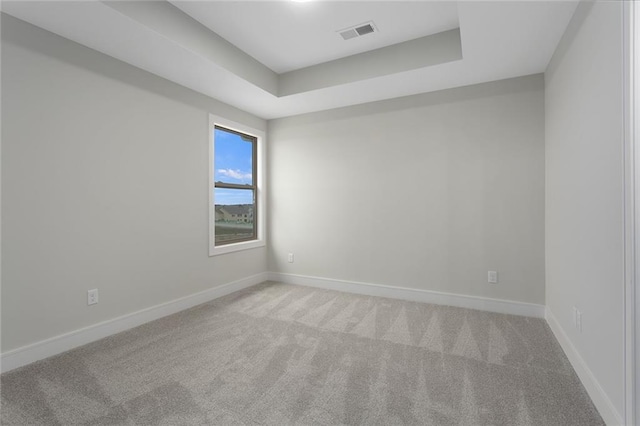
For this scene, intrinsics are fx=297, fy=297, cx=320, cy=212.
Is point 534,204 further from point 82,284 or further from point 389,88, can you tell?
point 82,284

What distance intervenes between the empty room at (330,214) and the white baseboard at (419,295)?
0.09ft

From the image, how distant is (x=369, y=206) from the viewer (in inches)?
147

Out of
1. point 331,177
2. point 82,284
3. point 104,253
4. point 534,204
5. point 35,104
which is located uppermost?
point 35,104

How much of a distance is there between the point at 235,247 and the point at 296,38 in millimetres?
2511

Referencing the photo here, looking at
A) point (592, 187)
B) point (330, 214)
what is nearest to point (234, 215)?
point (330, 214)

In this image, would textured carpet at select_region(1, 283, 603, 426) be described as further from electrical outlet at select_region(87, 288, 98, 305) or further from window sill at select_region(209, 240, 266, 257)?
window sill at select_region(209, 240, 266, 257)

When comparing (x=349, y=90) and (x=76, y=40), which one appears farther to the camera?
(x=349, y=90)

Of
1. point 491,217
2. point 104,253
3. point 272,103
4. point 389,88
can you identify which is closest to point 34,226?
point 104,253

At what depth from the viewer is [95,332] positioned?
8.03ft

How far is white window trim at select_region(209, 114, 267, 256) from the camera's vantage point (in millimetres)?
3527

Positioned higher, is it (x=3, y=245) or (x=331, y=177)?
(x=331, y=177)

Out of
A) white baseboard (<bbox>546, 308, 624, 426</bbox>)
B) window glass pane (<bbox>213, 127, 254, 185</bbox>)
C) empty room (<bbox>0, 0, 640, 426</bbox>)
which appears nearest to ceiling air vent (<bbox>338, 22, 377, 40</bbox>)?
empty room (<bbox>0, 0, 640, 426</bbox>)

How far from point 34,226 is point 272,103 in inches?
102

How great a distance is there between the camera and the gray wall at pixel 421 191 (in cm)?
297
